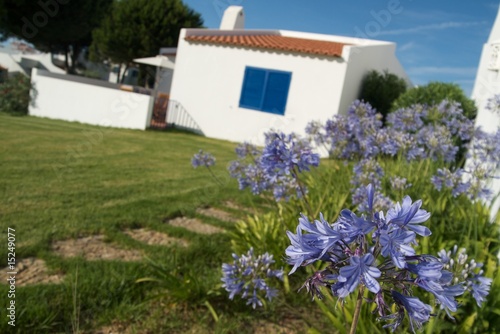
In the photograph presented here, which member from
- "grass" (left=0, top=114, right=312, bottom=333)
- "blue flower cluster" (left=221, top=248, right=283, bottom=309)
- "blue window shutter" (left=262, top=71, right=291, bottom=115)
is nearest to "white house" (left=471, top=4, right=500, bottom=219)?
"blue flower cluster" (left=221, top=248, right=283, bottom=309)

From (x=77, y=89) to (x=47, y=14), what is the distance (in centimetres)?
876

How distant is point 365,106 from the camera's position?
3723 millimetres

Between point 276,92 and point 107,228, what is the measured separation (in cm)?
947

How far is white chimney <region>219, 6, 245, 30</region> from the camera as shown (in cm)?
1639

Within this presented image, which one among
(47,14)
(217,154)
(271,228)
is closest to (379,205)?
(271,228)

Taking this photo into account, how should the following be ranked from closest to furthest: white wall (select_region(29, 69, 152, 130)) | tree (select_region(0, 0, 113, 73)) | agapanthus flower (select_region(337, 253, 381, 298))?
agapanthus flower (select_region(337, 253, 381, 298))
white wall (select_region(29, 69, 152, 130))
tree (select_region(0, 0, 113, 73))

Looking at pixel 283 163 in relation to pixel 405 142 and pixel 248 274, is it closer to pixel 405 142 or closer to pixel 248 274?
pixel 248 274

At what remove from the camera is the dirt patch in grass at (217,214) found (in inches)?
175

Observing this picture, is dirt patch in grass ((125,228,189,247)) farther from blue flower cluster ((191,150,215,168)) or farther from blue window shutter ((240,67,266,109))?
blue window shutter ((240,67,266,109))

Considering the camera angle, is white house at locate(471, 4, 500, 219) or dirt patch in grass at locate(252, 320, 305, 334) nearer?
dirt patch in grass at locate(252, 320, 305, 334)

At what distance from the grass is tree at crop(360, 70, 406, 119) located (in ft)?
24.5

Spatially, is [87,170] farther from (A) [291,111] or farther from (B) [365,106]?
(A) [291,111]

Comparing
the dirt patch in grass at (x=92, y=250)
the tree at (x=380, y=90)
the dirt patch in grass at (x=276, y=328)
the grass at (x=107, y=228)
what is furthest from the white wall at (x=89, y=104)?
the dirt patch in grass at (x=276, y=328)

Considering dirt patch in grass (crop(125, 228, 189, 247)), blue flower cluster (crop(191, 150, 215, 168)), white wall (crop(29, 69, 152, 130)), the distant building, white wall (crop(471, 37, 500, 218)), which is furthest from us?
the distant building
